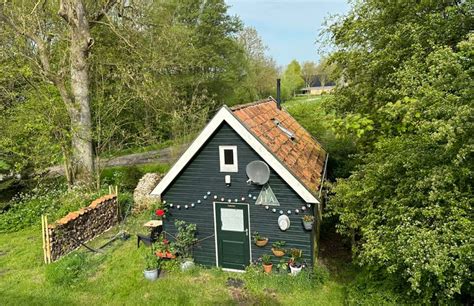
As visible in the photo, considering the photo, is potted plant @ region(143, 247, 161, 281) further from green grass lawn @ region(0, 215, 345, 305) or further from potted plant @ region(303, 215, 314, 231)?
potted plant @ region(303, 215, 314, 231)

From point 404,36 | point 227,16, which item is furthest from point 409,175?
point 227,16

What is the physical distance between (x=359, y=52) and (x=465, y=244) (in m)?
6.42

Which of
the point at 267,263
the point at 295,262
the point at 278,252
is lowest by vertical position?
the point at 267,263

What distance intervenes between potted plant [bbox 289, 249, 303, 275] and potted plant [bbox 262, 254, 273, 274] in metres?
0.61

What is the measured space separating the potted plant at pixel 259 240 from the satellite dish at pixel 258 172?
1.61 meters

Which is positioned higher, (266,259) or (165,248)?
(165,248)

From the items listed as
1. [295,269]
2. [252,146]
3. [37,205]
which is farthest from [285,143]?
[37,205]

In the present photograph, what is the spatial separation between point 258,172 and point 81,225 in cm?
747

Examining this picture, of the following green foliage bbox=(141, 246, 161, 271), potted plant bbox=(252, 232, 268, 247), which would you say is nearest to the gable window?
potted plant bbox=(252, 232, 268, 247)

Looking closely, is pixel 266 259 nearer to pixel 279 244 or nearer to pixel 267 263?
pixel 267 263

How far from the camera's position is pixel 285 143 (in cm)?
1096

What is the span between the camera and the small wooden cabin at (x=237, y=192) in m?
9.32

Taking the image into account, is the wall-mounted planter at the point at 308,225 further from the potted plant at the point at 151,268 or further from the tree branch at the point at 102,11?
the tree branch at the point at 102,11

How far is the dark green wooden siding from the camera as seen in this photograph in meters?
9.42
